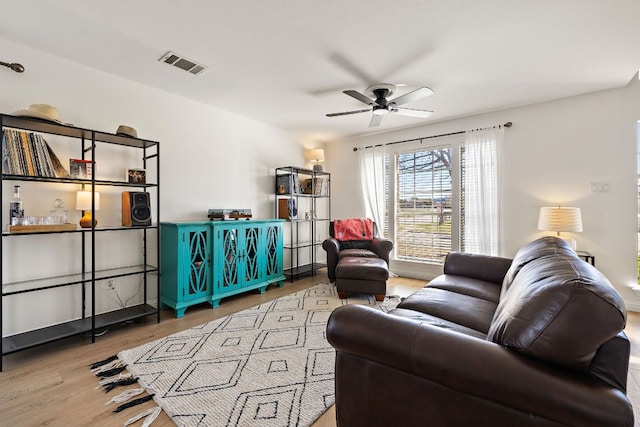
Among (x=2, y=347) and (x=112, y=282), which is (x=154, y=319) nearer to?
(x=112, y=282)

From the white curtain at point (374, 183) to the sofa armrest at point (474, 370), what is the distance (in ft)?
12.3

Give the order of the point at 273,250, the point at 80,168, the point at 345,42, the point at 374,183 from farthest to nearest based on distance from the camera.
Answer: the point at 374,183
the point at 273,250
the point at 80,168
the point at 345,42

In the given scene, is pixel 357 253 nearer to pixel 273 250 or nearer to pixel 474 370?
pixel 273 250

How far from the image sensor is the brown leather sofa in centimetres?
88

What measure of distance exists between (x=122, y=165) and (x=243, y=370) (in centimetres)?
244

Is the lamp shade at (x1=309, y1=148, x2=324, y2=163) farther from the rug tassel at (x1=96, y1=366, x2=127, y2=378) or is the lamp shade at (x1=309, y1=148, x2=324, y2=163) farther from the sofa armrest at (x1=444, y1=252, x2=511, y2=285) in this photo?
the rug tassel at (x1=96, y1=366, x2=127, y2=378)

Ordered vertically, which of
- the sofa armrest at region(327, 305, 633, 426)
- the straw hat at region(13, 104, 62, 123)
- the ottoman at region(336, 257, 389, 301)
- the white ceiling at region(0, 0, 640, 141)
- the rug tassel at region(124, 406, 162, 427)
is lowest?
the rug tassel at region(124, 406, 162, 427)

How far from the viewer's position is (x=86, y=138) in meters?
2.64

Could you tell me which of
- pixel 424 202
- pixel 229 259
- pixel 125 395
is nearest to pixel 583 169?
pixel 424 202

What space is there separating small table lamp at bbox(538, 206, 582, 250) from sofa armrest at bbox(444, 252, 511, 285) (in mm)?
998

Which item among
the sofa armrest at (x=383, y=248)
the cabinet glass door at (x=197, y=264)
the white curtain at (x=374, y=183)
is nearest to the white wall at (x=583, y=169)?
the white curtain at (x=374, y=183)

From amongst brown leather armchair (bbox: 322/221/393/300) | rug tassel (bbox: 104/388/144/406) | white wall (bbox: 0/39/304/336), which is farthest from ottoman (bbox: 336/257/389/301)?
rug tassel (bbox: 104/388/144/406)

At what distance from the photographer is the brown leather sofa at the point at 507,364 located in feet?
2.89

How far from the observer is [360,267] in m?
3.42
